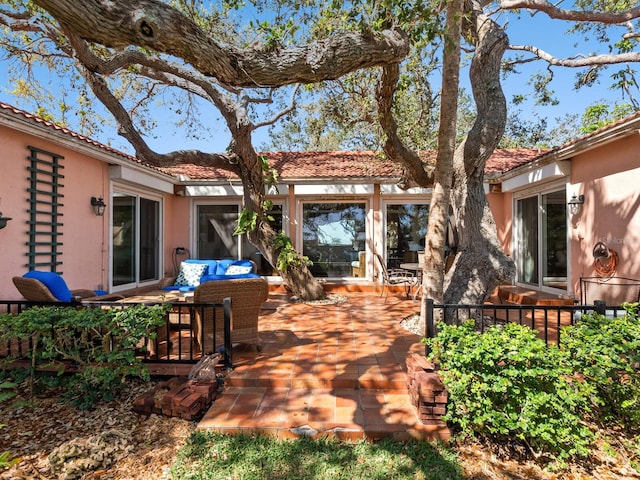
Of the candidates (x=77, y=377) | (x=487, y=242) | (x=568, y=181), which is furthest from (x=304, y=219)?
(x=77, y=377)

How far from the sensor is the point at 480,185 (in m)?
6.15

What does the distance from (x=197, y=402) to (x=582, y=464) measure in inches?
145

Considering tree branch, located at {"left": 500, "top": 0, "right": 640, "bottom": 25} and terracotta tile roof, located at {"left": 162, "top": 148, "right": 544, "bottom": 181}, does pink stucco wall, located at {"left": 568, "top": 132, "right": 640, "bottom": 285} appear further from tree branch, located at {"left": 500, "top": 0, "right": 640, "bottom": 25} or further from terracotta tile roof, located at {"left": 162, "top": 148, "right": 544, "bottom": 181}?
tree branch, located at {"left": 500, "top": 0, "right": 640, "bottom": 25}

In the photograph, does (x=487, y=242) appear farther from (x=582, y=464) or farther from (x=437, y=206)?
(x=582, y=464)

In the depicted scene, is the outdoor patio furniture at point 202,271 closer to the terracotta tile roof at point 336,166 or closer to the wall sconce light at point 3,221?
the terracotta tile roof at point 336,166

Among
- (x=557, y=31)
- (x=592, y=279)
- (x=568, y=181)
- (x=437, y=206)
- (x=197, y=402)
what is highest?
(x=557, y=31)

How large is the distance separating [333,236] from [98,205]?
262 inches

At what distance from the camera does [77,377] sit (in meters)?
3.94

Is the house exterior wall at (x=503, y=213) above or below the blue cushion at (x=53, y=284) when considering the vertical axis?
above

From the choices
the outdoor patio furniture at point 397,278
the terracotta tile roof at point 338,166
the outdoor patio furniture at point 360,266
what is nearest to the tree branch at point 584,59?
the terracotta tile roof at point 338,166

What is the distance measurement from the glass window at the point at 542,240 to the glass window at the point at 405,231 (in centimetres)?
280

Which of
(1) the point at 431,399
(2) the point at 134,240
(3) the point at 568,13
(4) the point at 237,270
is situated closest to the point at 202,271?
(4) the point at 237,270

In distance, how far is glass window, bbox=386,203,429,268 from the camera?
1102 cm

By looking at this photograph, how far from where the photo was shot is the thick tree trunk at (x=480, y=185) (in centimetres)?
584
